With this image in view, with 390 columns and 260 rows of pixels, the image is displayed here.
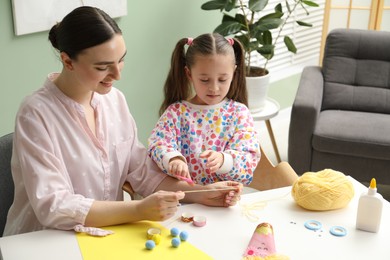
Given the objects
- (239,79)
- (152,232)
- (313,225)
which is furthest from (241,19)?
(152,232)

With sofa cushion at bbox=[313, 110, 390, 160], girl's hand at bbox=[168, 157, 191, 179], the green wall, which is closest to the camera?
girl's hand at bbox=[168, 157, 191, 179]

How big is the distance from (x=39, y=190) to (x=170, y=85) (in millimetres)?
699

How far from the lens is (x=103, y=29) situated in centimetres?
153

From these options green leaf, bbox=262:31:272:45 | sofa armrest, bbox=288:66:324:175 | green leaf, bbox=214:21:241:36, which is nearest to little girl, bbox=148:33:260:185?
sofa armrest, bbox=288:66:324:175

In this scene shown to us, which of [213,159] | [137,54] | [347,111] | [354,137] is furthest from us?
[347,111]

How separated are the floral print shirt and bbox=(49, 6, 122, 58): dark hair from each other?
1.54 ft

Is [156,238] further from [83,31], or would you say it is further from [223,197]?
[83,31]

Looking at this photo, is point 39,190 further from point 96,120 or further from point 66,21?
point 66,21

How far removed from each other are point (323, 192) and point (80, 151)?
737 millimetres

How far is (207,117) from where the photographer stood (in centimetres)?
196

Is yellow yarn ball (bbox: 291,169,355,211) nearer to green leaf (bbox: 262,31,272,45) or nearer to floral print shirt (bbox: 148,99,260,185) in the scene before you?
floral print shirt (bbox: 148,99,260,185)

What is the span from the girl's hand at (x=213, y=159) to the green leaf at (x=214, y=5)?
171 centimetres

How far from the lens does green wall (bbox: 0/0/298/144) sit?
257 centimetres

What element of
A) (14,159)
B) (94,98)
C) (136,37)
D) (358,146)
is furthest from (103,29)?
(358,146)
